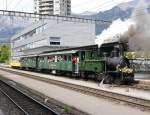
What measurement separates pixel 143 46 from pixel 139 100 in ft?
31.6

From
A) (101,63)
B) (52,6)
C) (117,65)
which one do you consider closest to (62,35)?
(101,63)

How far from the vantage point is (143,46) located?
2709 centimetres

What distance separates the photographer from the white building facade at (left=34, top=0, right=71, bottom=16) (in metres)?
153

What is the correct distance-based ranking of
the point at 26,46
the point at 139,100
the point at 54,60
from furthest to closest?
the point at 26,46
the point at 54,60
the point at 139,100

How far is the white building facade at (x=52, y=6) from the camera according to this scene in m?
153

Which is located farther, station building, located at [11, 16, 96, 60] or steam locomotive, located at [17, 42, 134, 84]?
station building, located at [11, 16, 96, 60]

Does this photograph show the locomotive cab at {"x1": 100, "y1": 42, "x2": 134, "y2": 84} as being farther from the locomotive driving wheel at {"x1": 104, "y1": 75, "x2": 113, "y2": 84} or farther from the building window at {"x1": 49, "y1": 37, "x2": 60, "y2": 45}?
the building window at {"x1": 49, "y1": 37, "x2": 60, "y2": 45}

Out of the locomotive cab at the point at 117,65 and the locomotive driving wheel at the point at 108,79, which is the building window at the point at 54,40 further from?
the locomotive driving wheel at the point at 108,79

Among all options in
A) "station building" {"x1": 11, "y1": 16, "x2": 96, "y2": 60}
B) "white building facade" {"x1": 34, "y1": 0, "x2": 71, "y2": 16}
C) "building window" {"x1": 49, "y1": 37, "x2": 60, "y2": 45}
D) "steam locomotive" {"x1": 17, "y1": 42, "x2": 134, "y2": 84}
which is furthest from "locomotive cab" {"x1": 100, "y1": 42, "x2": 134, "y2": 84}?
"white building facade" {"x1": 34, "y1": 0, "x2": 71, "y2": 16}

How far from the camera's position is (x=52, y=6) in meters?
158

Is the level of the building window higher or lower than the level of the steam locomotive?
higher

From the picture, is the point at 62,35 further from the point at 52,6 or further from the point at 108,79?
the point at 108,79

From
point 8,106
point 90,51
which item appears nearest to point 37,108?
point 8,106

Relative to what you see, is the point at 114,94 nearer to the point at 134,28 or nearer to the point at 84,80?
the point at 134,28
